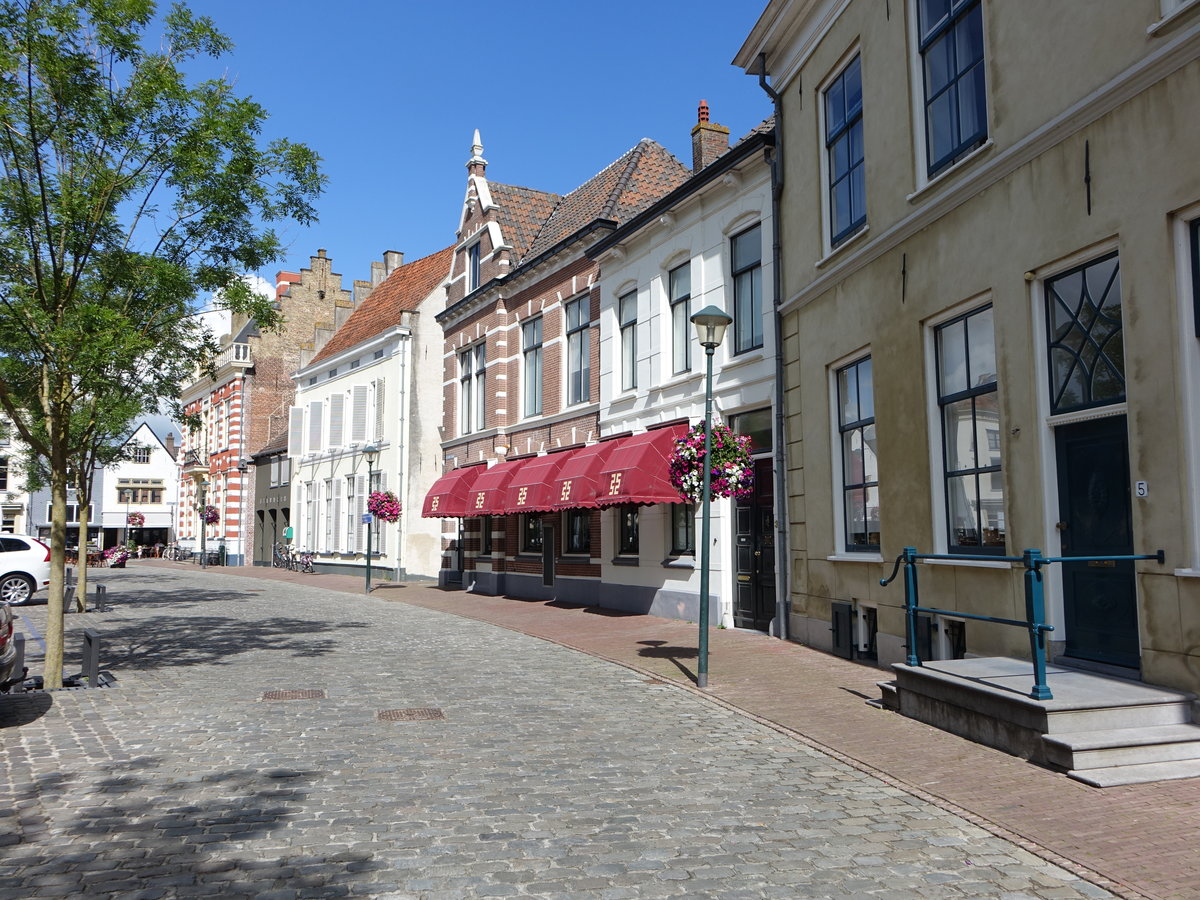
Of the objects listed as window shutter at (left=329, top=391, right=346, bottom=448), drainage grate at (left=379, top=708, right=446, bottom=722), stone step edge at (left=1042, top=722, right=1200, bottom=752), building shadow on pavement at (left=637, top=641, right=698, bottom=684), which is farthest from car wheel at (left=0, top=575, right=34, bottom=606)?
stone step edge at (left=1042, top=722, right=1200, bottom=752)

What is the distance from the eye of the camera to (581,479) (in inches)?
720

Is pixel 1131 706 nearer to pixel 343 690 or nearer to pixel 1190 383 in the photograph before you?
pixel 1190 383

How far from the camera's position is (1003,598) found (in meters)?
8.71

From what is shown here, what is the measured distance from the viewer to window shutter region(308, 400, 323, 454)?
37125 mm

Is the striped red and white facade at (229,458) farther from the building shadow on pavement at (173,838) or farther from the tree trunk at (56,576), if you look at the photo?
the building shadow on pavement at (173,838)

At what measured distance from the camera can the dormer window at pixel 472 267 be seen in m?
27.0

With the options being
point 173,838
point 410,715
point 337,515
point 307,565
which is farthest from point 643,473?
point 307,565

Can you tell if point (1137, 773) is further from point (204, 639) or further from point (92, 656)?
point (204, 639)

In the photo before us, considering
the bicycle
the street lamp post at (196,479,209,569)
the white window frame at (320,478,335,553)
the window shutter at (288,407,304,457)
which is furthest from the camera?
the street lamp post at (196,479,209,569)

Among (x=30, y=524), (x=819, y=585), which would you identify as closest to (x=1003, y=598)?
(x=819, y=585)

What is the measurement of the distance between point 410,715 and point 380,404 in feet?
81.2

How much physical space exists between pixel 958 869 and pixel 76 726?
23.0 feet

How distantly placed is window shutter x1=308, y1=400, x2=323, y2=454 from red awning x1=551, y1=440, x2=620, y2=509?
20.1 metres

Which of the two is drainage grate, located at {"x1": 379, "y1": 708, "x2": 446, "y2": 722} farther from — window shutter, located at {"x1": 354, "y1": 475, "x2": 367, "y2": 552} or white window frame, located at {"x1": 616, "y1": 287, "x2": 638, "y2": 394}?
window shutter, located at {"x1": 354, "y1": 475, "x2": 367, "y2": 552}
